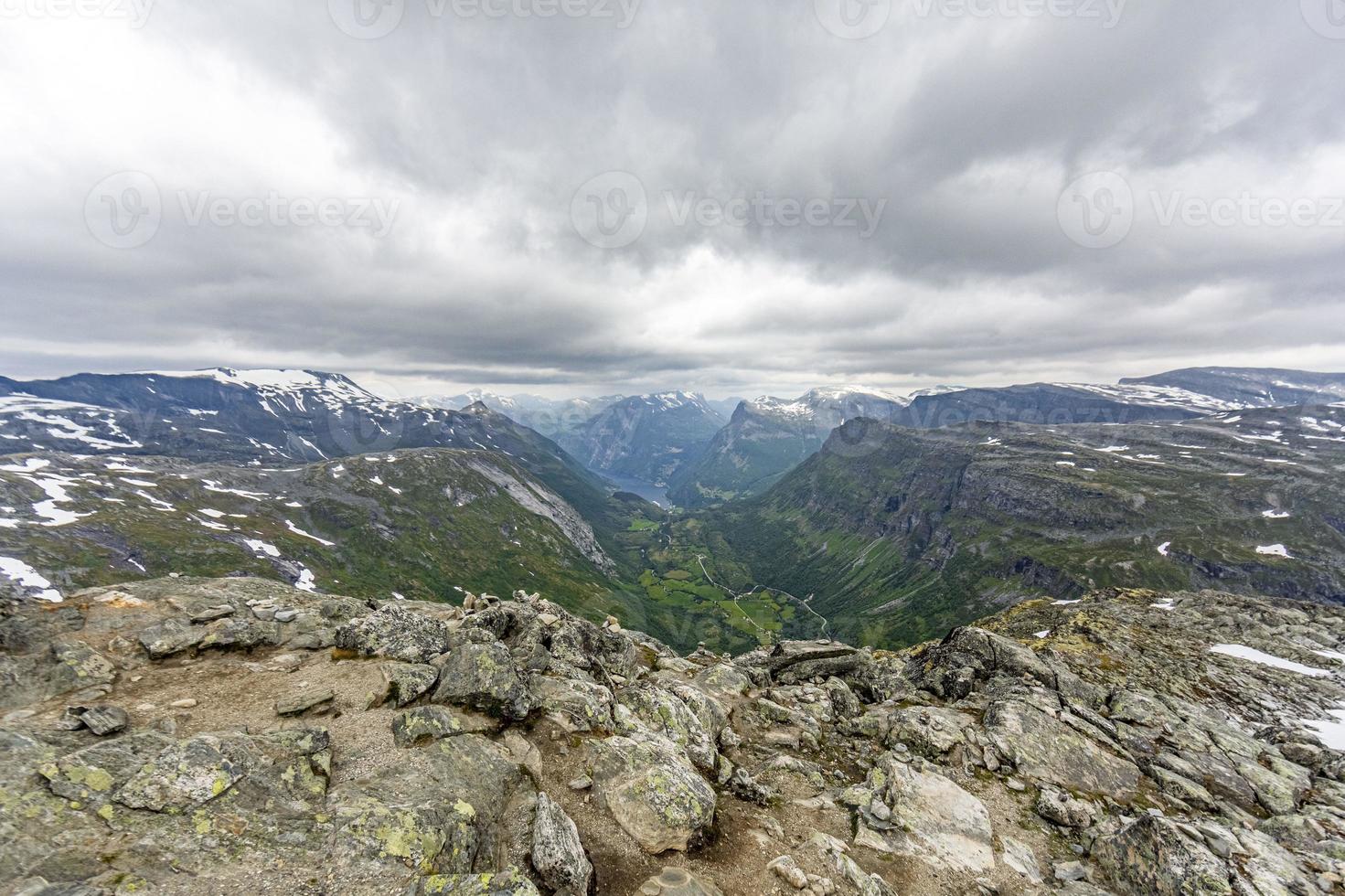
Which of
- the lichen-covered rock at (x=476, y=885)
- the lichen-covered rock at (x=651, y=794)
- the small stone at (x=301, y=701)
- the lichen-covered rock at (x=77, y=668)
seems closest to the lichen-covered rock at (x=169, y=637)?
the lichen-covered rock at (x=77, y=668)

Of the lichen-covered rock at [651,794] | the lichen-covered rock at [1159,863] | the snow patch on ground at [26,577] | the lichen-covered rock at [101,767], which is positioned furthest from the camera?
the snow patch on ground at [26,577]

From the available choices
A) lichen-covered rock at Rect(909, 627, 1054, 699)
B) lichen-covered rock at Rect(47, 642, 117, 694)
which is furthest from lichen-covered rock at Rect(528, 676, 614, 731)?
lichen-covered rock at Rect(909, 627, 1054, 699)

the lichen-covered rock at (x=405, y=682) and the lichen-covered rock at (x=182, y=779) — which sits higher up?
the lichen-covered rock at (x=182, y=779)

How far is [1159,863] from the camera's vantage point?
63.5 feet

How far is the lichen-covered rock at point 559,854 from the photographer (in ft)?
Answer: 49.8

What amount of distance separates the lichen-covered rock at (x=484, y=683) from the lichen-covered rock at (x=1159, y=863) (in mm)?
27112

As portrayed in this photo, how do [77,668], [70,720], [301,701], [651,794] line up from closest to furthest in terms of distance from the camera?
1. [70,720]
2. [651,794]
3. [77,668]
4. [301,701]

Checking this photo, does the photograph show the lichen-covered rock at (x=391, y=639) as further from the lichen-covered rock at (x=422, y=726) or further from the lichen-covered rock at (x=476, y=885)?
the lichen-covered rock at (x=476, y=885)

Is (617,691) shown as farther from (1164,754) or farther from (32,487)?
(32,487)

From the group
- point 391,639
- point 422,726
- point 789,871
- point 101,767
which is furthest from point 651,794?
point 101,767

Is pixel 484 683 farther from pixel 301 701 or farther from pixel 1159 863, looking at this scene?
pixel 1159 863

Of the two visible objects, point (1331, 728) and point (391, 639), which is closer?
point (391, 639)

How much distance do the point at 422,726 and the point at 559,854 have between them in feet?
27.2

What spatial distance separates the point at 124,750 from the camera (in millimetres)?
14773
